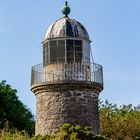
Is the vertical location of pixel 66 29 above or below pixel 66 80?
above

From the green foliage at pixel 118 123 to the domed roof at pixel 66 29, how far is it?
11.4m

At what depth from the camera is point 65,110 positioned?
22.9 metres

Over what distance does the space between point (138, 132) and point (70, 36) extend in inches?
569

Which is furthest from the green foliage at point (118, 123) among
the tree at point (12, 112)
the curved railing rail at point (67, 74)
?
the curved railing rail at point (67, 74)

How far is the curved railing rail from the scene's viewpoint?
919 inches

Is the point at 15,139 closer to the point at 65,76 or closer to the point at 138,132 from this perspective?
the point at 65,76

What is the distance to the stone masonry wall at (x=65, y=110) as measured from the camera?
75.0ft

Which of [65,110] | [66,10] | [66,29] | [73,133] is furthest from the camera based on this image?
[66,10]

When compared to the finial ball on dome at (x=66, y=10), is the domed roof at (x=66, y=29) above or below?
below

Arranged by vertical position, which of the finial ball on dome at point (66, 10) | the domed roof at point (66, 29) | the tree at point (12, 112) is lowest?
the tree at point (12, 112)

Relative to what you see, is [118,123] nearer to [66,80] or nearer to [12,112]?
[12,112]

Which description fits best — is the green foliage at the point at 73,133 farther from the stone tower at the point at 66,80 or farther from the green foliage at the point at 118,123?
the green foliage at the point at 118,123

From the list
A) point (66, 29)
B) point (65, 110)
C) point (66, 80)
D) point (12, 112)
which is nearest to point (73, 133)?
point (65, 110)

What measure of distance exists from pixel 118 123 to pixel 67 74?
14.3 metres
